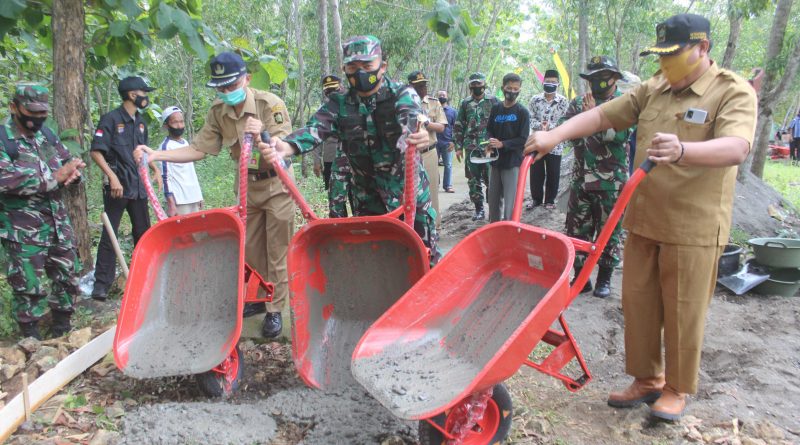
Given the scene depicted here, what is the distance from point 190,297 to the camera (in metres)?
3.16

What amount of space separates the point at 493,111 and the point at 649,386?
4020 millimetres

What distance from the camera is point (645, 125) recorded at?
8.53ft

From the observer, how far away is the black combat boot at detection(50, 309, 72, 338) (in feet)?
12.7

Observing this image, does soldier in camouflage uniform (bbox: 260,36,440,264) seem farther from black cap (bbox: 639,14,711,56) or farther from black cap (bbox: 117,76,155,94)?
black cap (bbox: 117,76,155,94)

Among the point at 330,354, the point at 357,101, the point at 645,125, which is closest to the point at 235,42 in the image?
the point at 357,101

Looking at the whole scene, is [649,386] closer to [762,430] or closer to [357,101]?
[762,430]

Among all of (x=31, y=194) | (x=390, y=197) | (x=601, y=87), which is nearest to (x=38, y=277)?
(x=31, y=194)

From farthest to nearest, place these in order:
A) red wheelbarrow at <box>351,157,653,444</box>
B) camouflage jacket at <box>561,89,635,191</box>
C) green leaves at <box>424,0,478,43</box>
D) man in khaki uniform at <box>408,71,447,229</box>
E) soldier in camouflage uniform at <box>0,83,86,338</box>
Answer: man in khaki uniform at <box>408,71,447,229</box> → camouflage jacket at <box>561,89,635,191</box> → green leaves at <box>424,0,478,43</box> → soldier in camouflage uniform at <box>0,83,86,338</box> → red wheelbarrow at <box>351,157,653,444</box>

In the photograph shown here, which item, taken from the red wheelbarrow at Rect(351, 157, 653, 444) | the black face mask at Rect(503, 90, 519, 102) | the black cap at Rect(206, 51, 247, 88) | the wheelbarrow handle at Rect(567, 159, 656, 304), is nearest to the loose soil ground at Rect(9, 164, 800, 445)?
the red wheelbarrow at Rect(351, 157, 653, 444)

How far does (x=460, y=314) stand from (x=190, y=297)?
1642 millimetres

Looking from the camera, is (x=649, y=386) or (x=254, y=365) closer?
(x=649, y=386)

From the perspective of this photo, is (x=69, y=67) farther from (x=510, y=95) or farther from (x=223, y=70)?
(x=510, y=95)

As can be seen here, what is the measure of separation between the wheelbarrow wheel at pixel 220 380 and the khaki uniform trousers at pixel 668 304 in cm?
217

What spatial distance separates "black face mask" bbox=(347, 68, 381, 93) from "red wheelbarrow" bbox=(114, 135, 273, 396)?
0.70 m
